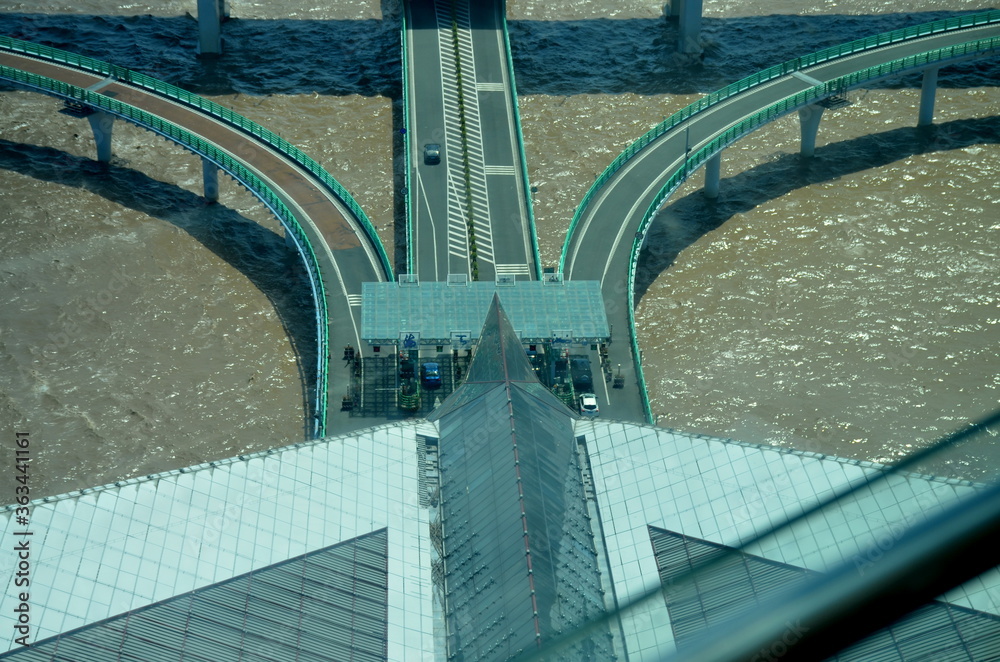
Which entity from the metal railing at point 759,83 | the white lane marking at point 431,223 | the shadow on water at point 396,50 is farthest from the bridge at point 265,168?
the metal railing at point 759,83

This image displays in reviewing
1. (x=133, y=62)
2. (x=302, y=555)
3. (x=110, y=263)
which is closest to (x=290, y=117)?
(x=133, y=62)

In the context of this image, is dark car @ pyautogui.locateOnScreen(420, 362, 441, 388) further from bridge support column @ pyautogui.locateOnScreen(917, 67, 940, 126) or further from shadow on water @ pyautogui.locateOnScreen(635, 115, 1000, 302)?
bridge support column @ pyautogui.locateOnScreen(917, 67, 940, 126)

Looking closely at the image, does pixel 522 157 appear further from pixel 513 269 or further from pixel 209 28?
pixel 209 28

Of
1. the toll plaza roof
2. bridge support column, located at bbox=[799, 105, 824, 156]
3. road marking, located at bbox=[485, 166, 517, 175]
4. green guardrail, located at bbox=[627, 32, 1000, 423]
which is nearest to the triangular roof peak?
the toll plaza roof

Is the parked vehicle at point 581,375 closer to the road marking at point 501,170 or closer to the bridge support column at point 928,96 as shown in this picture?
the road marking at point 501,170

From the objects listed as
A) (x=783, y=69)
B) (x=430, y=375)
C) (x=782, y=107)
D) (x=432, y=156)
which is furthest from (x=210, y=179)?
(x=783, y=69)

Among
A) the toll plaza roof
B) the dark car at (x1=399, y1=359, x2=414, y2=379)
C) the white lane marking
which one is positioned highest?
the white lane marking
